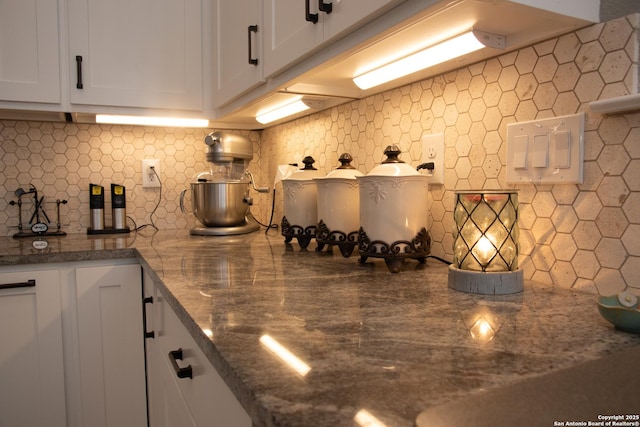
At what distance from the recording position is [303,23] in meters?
1.06

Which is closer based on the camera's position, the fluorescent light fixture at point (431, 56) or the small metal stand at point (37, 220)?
the fluorescent light fixture at point (431, 56)

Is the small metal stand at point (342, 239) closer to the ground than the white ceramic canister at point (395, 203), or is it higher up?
closer to the ground

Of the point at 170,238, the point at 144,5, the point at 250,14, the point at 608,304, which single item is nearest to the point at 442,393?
the point at 608,304

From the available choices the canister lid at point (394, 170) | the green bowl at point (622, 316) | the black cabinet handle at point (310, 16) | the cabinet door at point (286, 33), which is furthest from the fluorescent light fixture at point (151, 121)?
the green bowl at point (622, 316)

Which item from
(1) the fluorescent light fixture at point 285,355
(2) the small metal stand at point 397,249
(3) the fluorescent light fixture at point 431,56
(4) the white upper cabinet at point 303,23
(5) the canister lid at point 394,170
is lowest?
(1) the fluorescent light fixture at point 285,355

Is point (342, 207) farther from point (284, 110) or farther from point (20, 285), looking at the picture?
point (20, 285)

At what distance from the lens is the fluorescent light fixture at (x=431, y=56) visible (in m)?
0.86

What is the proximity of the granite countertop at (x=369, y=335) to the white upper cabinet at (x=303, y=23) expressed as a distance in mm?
519

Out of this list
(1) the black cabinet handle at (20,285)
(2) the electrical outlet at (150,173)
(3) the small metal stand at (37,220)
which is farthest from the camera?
(2) the electrical outlet at (150,173)

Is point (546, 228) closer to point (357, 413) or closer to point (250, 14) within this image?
point (357, 413)

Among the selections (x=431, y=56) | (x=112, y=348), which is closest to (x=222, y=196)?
(x=112, y=348)

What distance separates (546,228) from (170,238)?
1.40 meters

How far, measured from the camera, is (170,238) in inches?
71.1

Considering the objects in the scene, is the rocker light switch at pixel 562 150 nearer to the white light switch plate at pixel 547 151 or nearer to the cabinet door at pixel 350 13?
the white light switch plate at pixel 547 151
